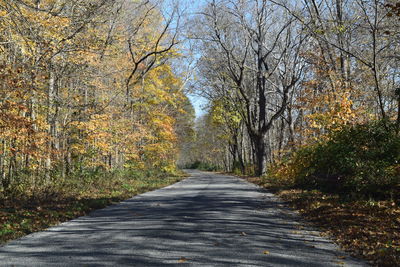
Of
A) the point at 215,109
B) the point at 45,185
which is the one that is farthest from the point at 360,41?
the point at 215,109

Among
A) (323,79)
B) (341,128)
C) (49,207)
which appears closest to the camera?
(49,207)

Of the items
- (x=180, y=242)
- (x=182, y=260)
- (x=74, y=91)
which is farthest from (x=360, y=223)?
(x=74, y=91)

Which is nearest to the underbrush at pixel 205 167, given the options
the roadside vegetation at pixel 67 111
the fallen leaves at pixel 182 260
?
the roadside vegetation at pixel 67 111

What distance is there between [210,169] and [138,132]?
157ft

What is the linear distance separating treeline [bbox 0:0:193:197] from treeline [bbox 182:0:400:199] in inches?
189

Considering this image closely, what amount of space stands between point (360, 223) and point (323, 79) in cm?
1712

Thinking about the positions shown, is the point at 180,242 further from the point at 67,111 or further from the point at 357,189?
the point at 67,111

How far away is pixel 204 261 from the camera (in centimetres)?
537

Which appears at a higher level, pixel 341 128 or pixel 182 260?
pixel 341 128

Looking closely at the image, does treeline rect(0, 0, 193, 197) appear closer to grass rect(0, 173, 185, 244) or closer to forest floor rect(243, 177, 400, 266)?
grass rect(0, 173, 185, 244)

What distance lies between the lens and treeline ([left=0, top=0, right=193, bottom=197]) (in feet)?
37.4

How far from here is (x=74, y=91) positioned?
19.1 m

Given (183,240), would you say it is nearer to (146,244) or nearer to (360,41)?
(146,244)

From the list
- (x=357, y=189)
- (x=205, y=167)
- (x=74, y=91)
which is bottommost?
(x=205, y=167)
